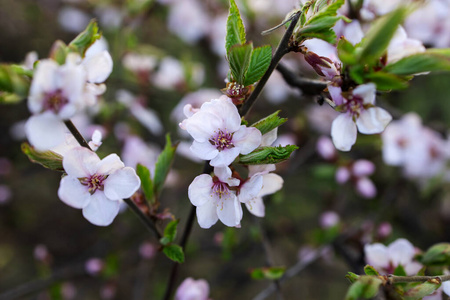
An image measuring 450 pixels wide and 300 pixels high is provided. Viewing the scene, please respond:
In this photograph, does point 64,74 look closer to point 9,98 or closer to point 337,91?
point 9,98

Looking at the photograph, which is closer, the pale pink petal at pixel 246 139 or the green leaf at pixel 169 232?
the pale pink petal at pixel 246 139

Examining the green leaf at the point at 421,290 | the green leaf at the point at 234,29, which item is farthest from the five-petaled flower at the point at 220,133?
the green leaf at the point at 421,290

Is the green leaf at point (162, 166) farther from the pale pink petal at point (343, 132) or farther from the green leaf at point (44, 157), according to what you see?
the pale pink petal at point (343, 132)

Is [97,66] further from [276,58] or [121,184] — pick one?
[276,58]

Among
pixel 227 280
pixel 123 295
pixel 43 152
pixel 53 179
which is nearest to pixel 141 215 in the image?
pixel 43 152

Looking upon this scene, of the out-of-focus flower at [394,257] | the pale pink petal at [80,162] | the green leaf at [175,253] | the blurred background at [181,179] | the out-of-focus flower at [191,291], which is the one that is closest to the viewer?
the pale pink petal at [80,162]

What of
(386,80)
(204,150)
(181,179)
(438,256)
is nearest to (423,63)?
(386,80)

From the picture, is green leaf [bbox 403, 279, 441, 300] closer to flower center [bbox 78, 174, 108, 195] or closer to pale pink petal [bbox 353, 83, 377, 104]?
pale pink petal [bbox 353, 83, 377, 104]
